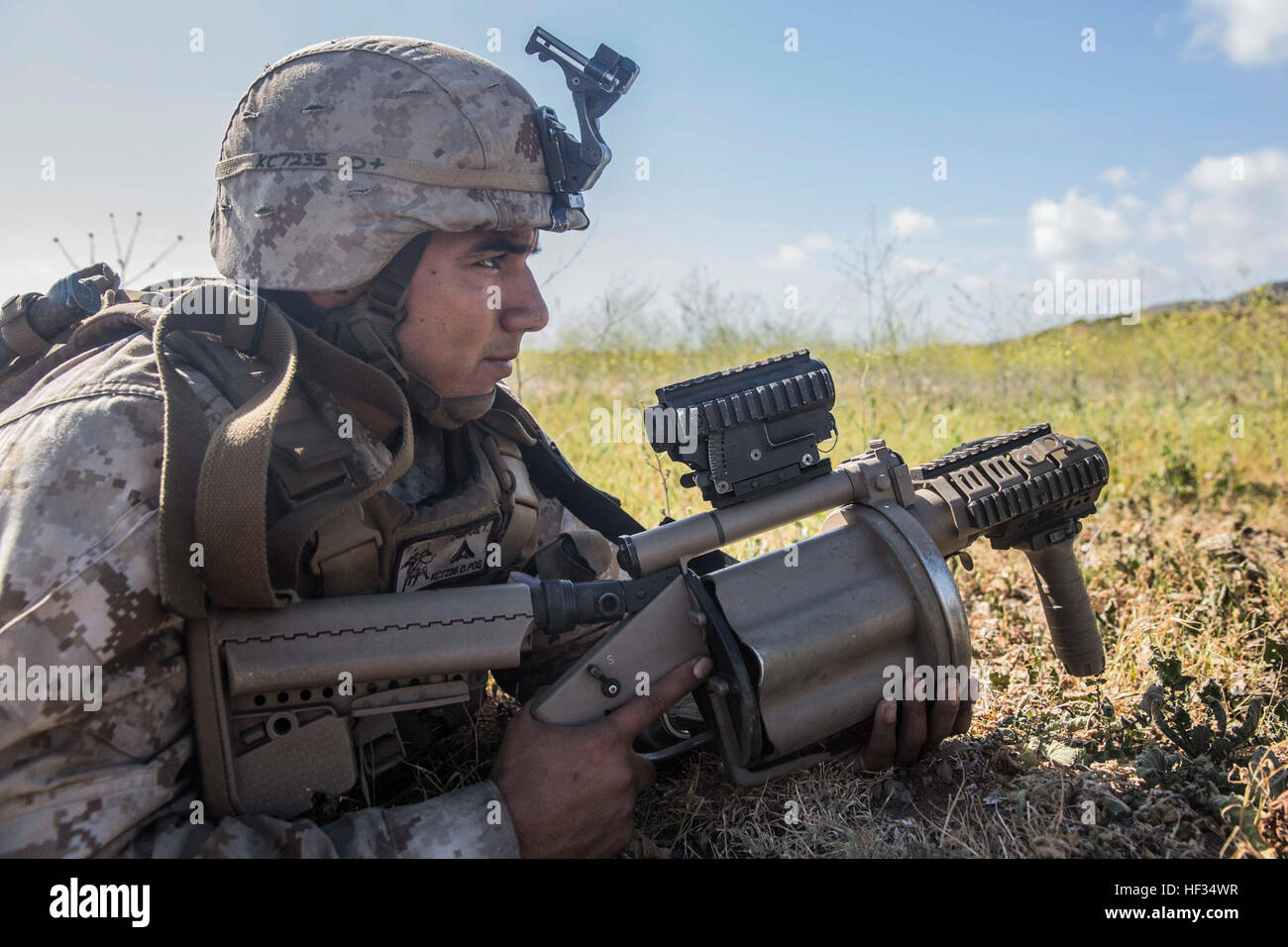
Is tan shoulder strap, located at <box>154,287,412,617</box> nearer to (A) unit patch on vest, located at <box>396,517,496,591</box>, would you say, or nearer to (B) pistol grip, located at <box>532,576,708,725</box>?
(A) unit patch on vest, located at <box>396,517,496,591</box>

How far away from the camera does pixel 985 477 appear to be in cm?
270

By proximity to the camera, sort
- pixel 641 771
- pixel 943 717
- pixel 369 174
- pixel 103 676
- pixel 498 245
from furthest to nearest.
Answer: pixel 498 245
pixel 369 174
pixel 943 717
pixel 641 771
pixel 103 676

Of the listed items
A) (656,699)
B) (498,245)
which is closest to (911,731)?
(656,699)

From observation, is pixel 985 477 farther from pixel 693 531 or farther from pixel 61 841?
pixel 61 841

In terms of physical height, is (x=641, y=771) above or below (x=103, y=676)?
below

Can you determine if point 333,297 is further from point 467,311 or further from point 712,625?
point 712,625

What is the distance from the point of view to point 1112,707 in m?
2.88

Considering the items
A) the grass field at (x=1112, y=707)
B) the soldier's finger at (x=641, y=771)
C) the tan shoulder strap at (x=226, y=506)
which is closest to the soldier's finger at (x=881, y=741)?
the grass field at (x=1112, y=707)

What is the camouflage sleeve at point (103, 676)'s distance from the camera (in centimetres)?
171

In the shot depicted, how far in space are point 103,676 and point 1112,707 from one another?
2.77 metres

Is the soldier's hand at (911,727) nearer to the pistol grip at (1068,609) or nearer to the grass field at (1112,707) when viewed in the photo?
the grass field at (1112,707)

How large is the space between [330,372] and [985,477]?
1851mm

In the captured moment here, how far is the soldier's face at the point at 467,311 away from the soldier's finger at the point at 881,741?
54.7 inches
